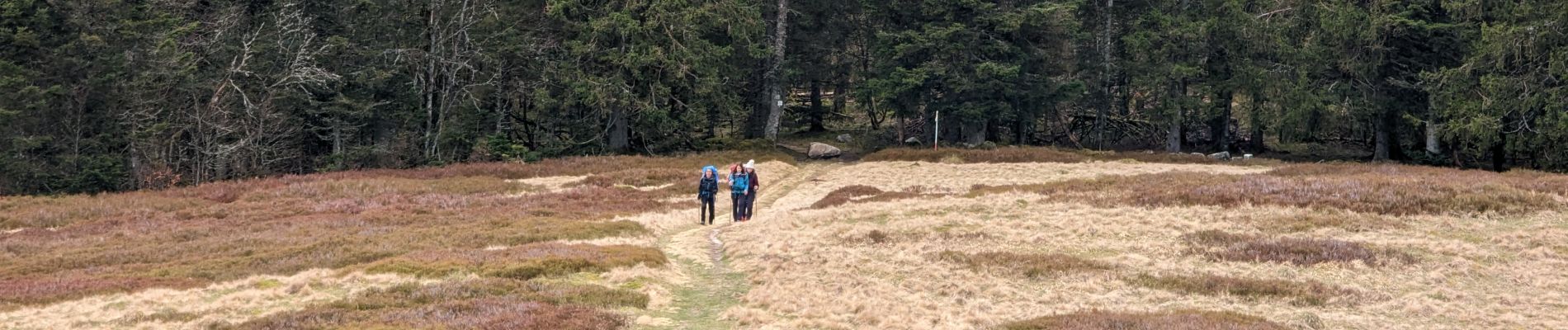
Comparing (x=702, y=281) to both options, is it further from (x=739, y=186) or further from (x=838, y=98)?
(x=838, y=98)

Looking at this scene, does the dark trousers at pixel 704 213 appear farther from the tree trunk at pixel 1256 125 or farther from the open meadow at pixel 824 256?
the tree trunk at pixel 1256 125

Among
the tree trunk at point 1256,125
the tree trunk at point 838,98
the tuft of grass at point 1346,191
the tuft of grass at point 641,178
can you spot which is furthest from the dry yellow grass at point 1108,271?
the tree trunk at point 838,98

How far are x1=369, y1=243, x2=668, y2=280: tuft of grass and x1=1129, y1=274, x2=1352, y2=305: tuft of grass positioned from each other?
30.8ft

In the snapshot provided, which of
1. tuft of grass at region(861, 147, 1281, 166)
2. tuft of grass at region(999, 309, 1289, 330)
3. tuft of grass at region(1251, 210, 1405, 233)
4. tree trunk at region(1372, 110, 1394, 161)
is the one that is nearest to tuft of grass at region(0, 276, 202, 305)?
tuft of grass at region(999, 309, 1289, 330)

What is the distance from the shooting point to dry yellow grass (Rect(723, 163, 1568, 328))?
51.6 ft

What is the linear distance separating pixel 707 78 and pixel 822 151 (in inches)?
260

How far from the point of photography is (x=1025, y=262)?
20234 mm

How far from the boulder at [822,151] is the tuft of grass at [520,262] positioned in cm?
2891

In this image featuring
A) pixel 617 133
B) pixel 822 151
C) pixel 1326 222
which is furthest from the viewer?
pixel 617 133

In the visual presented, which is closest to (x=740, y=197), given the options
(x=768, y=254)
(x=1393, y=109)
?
(x=768, y=254)

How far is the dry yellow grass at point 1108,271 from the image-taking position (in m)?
15.7

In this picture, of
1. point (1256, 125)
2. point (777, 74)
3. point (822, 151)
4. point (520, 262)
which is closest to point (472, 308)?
point (520, 262)

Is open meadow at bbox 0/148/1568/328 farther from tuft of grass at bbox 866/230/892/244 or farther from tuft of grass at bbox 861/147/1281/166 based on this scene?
tuft of grass at bbox 861/147/1281/166

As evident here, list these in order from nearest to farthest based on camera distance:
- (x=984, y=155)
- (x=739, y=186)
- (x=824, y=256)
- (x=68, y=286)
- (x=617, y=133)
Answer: (x=68, y=286), (x=824, y=256), (x=739, y=186), (x=984, y=155), (x=617, y=133)
